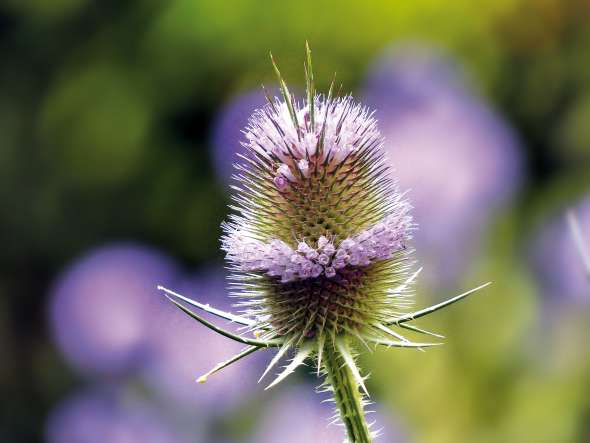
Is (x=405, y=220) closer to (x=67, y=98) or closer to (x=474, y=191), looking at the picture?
(x=474, y=191)

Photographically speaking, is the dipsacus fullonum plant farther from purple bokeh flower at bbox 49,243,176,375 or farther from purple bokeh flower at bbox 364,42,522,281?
purple bokeh flower at bbox 49,243,176,375

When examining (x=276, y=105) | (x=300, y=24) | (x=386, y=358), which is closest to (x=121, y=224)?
(x=300, y=24)

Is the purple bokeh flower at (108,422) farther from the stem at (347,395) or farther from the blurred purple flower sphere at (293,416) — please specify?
the stem at (347,395)

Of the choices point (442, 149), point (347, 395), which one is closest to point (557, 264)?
point (442, 149)

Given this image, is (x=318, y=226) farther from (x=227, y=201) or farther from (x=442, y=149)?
(x=227, y=201)

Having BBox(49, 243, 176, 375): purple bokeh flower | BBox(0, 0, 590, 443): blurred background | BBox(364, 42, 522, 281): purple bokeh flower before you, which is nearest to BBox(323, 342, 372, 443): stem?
BBox(0, 0, 590, 443): blurred background
